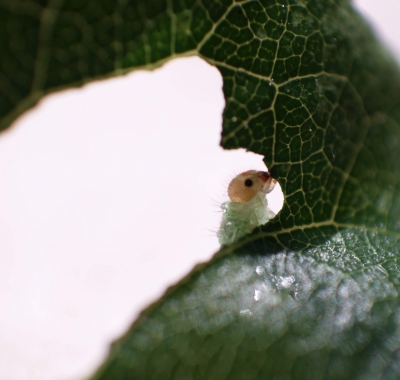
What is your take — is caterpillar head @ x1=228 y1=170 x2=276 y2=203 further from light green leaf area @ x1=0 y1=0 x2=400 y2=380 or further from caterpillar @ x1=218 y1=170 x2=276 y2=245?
light green leaf area @ x1=0 y1=0 x2=400 y2=380

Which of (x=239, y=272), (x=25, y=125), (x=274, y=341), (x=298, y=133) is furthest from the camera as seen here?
(x=298, y=133)

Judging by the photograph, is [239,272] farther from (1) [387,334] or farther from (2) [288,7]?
(2) [288,7]

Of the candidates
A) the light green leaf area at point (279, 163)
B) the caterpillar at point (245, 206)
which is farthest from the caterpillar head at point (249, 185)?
the light green leaf area at point (279, 163)

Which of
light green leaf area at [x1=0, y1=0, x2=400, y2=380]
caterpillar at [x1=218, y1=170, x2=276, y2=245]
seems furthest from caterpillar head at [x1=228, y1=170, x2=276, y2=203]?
light green leaf area at [x1=0, y1=0, x2=400, y2=380]

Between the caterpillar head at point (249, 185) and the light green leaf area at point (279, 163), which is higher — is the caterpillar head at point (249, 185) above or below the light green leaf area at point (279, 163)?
below

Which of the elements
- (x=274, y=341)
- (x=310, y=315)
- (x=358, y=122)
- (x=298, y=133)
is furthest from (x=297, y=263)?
(x=358, y=122)

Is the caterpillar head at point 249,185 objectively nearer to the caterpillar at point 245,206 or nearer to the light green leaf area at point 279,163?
the caterpillar at point 245,206

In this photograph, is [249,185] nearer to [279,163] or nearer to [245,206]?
[245,206]
